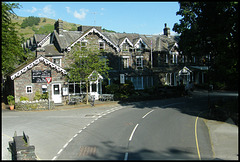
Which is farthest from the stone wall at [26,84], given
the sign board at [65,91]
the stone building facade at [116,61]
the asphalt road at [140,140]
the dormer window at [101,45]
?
the asphalt road at [140,140]

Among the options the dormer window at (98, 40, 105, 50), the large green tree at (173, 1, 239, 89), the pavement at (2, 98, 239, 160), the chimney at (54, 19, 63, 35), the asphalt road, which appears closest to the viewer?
the asphalt road

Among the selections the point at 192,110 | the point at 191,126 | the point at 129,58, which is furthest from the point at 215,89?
the point at 191,126

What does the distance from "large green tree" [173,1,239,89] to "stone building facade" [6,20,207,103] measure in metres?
4.46

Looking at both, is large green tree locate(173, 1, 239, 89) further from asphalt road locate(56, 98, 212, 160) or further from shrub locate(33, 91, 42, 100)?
shrub locate(33, 91, 42, 100)

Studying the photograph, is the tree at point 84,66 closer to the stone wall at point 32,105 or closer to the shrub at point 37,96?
the shrub at point 37,96

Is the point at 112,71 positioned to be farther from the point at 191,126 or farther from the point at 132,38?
the point at 191,126

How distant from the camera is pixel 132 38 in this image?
1791 inches

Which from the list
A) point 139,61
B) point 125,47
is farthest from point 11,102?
point 139,61

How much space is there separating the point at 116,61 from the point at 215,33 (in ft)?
60.0

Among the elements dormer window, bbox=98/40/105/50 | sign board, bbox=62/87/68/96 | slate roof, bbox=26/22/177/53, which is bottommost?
sign board, bbox=62/87/68/96

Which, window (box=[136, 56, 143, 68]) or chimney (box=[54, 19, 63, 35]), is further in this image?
window (box=[136, 56, 143, 68])

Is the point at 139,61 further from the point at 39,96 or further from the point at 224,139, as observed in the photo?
the point at 224,139

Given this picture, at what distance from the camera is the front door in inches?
Result: 1248

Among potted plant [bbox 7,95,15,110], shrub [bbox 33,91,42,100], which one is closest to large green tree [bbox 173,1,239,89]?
shrub [bbox 33,91,42,100]
